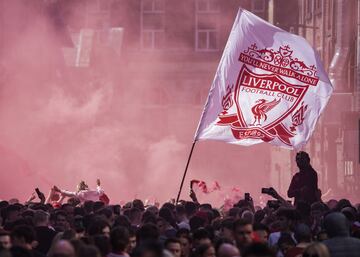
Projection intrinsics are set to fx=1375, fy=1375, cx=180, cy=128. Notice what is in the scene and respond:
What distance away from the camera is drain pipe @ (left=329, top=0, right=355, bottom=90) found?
4388cm

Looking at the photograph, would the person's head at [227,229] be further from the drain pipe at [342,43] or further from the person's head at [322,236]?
the drain pipe at [342,43]

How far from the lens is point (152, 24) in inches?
2589

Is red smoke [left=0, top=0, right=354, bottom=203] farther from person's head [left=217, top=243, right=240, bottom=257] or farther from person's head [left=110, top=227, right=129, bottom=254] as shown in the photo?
person's head [left=217, top=243, right=240, bottom=257]

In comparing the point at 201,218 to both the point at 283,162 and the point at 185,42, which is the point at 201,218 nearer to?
the point at 283,162

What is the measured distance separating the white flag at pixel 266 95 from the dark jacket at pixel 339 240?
7.31 meters

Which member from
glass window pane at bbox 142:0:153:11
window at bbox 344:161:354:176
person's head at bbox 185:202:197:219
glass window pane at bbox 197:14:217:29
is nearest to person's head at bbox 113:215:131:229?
person's head at bbox 185:202:197:219

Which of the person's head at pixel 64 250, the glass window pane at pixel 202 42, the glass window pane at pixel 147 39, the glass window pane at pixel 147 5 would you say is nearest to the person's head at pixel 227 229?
the person's head at pixel 64 250

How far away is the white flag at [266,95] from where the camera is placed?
1841 centimetres

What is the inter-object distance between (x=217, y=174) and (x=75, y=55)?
27.5 ft

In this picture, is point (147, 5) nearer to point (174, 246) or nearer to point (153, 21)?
point (153, 21)

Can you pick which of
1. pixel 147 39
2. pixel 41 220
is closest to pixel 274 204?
pixel 41 220

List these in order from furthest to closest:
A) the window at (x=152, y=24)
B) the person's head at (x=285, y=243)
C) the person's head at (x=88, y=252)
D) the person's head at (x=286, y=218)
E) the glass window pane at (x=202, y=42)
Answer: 1. the window at (x=152, y=24)
2. the glass window pane at (x=202, y=42)
3. the person's head at (x=286, y=218)
4. the person's head at (x=285, y=243)
5. the person's head at (x=88, y=252)

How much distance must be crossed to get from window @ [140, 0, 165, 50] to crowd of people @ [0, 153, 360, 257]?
156ft

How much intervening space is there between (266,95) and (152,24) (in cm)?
4748
